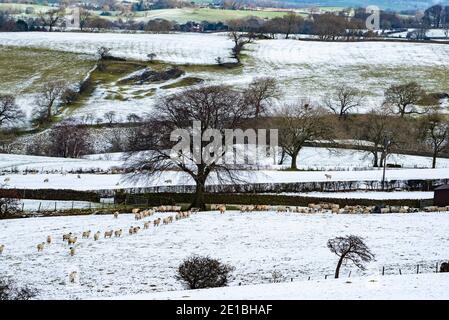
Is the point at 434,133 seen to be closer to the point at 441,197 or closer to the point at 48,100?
the point at 441,197

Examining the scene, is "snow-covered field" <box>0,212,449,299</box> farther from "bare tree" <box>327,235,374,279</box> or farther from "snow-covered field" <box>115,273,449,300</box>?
"snow-covered field" <box>115,273,449,300</box>

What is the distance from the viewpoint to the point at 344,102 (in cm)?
10206

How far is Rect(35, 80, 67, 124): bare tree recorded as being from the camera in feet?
338

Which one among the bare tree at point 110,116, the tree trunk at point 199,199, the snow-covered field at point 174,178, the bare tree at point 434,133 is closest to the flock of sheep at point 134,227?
the tree trunk at point 199,199

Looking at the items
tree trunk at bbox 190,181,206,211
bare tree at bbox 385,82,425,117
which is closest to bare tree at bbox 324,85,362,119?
bare tree at bbox 385,82,425,117

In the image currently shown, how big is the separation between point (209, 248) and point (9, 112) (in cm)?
6927

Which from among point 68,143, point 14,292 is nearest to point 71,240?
point 14,292

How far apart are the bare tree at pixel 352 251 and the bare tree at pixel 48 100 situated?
7228 centimetres

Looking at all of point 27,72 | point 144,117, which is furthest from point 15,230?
point 27,72

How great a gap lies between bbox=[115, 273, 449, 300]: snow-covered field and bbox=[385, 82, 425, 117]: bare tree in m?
72.5

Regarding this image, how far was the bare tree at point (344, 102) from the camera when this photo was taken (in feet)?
331

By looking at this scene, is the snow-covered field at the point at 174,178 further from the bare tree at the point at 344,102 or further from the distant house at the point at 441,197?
the bare tree at the point at 344,102
